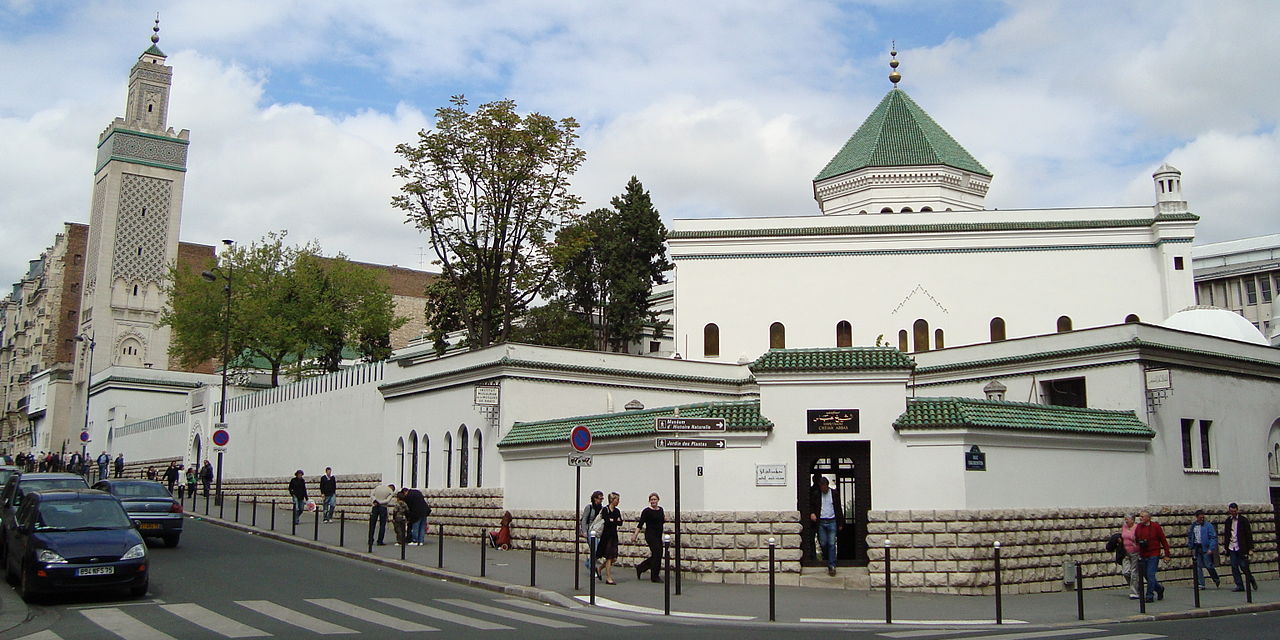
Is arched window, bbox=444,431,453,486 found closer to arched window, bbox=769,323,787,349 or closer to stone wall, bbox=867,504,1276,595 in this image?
stone wall, bbox=867,504,1276,595

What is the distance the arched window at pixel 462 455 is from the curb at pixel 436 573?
175 inches

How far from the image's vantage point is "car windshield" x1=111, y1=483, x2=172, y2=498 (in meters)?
23.7

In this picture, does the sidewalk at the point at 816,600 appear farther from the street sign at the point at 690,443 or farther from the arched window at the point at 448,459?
the arched window at the point at 448,459

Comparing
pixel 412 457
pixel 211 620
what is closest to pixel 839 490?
pixel 211 620

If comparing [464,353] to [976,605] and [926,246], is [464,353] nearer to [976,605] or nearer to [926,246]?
[976,605]

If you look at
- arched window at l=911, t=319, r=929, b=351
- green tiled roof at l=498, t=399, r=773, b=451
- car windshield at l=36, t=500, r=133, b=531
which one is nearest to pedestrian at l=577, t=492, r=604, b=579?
green tiled roof at l=498, t=399, r=773, b=451

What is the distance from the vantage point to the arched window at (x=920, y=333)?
4084 cm

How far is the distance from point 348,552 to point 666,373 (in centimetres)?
1145

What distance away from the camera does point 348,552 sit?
2328 cm

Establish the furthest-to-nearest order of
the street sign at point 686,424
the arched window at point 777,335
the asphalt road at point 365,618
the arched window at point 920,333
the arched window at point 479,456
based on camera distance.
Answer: the arched window at point 777,335 → the arched window at point 920,333 → the arched window at point 479,456 → the street sign at point 686,424 → the asphalt road at point 365,618

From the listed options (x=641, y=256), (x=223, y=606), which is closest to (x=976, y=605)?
(x=223, y=606)

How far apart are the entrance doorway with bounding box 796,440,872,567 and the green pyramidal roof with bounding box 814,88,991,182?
2918 centimetres

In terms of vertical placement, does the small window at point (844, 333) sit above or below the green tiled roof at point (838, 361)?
above

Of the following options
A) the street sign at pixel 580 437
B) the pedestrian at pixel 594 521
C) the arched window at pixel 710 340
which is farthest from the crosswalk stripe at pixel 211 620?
the arched window at pixel 710 340
